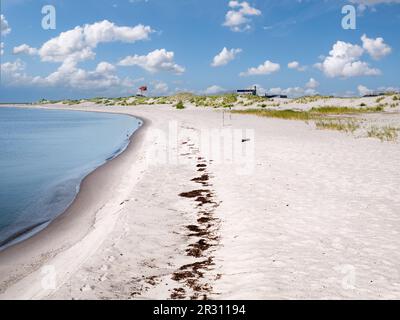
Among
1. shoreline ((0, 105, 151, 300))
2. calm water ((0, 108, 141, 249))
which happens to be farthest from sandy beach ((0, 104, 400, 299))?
calm water ((0, 108, 141, 249))

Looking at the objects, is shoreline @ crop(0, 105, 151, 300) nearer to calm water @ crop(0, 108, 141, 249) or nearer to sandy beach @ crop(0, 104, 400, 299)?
sandy beach @ crop(0, 104, 400, 299)

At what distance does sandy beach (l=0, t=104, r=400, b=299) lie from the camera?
6.17m

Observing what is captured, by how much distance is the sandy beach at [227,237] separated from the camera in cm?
617

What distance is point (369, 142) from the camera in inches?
810

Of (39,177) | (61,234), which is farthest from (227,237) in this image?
(39,177)

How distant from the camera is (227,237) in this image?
8.50 m

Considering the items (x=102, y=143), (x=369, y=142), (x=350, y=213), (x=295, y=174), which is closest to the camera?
(x=350, y=213)

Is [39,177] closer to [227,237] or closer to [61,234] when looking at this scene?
[61,234]

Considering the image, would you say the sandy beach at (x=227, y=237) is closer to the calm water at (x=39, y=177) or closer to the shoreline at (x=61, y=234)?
the shoreline at (x=61, y=234)

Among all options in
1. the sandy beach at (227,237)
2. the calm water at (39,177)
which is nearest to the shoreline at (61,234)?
the sandy beach at (227,237)
